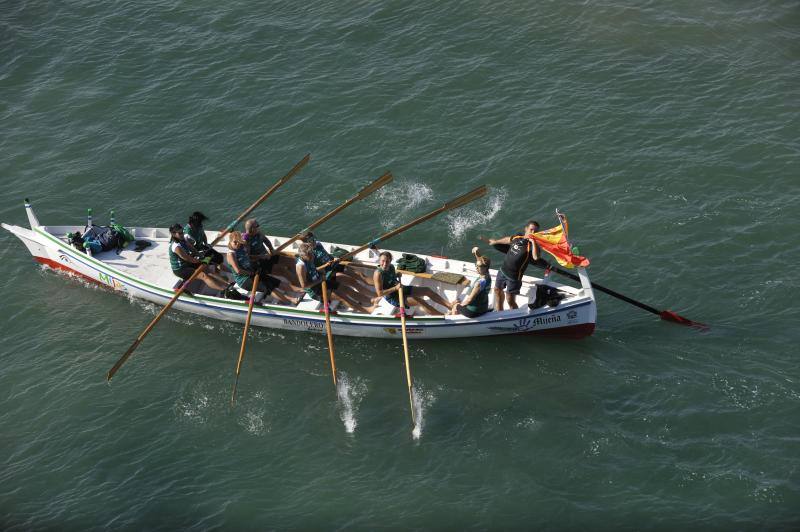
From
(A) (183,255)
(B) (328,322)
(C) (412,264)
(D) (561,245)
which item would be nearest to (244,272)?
(A) (183,255)

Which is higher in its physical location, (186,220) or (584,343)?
(186,220)

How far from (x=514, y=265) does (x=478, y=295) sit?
1.25 meters

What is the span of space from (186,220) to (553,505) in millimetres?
16000

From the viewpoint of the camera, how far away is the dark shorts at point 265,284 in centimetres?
2469

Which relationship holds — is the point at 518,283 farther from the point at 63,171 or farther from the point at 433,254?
the point at 63,171

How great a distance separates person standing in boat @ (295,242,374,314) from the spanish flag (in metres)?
5.04

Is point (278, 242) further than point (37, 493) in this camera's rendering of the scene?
Yes

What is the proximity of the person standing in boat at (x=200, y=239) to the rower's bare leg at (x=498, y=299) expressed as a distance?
27.3ft

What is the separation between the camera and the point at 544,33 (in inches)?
1387

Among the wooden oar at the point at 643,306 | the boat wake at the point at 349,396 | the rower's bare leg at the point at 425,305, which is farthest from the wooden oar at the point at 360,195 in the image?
the boat wake at the point at 349,396

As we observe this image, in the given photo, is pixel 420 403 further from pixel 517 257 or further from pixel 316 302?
pixel 517 257

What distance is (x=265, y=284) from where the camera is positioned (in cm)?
2492

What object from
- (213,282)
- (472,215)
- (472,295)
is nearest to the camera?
(472,295)

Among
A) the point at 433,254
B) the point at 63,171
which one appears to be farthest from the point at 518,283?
the point at 63,171
